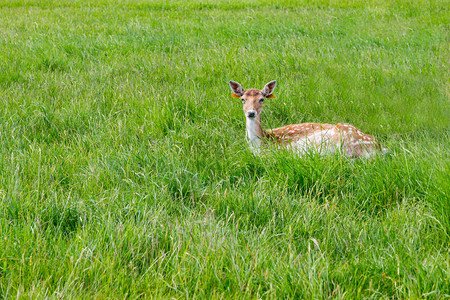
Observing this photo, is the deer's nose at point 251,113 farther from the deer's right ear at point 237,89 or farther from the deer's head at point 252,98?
the deer's right ear at point 237,89

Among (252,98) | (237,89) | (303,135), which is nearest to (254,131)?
(252,98)

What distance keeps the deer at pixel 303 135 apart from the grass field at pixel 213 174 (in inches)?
10.1

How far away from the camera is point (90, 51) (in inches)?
357

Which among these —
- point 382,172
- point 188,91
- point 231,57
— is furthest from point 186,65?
point 382,172

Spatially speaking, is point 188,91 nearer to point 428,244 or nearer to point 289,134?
point 289,134

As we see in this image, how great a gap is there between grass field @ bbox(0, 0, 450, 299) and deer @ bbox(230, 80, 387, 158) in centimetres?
26

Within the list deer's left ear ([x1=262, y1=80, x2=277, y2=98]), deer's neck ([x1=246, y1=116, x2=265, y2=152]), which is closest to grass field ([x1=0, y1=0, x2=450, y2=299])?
deer's neck ([x1=246, y1=116, x2=265, y2=152])

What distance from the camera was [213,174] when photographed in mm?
4199

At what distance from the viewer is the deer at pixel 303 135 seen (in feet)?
16.2

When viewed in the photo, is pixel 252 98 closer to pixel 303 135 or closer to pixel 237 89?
pixel 237 89

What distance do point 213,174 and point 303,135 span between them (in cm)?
165

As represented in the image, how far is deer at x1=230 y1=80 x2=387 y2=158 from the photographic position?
16.2 feet

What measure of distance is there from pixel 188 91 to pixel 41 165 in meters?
2.71

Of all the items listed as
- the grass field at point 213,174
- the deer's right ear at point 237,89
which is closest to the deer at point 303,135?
the deer's right ear at point 237,89
